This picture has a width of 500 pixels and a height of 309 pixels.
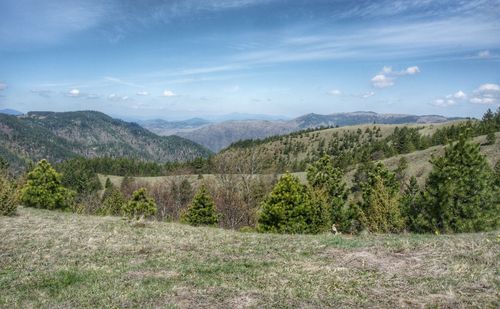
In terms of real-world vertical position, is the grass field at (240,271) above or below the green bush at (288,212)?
above

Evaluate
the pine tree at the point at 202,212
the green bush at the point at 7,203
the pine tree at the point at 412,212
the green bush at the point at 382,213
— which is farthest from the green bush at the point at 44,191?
the pine tree at the point at 412,212

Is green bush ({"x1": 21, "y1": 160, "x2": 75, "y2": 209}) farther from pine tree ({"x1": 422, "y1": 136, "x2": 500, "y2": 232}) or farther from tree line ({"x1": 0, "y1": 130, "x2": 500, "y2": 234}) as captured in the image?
pine tree ({"x1": 422, "y1": 136, "x2": 500, "y2": 232})

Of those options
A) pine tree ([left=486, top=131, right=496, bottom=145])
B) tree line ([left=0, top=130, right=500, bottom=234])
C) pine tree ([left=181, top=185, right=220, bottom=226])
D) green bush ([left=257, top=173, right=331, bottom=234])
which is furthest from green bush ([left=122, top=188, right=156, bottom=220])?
pine tree ([left=486, top=131, right=496, bottom=145])

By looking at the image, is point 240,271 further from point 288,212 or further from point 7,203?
point 7,203

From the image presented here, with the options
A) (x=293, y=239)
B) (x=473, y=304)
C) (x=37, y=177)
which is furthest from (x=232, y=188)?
(x=473, y=304)

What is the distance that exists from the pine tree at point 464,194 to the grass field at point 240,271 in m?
14.9

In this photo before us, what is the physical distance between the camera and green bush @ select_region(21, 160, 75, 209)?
32.2 m

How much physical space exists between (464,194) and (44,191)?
35.1 meters

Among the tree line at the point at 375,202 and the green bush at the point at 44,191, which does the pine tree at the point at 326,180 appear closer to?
the tree line at the point at 375,202

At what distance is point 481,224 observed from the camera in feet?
90.9

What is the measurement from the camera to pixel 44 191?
32562mm

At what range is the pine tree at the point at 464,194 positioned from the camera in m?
27.7

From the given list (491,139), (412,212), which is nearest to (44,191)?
(412,212)

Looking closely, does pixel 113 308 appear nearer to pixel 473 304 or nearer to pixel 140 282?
pixel 140 282
